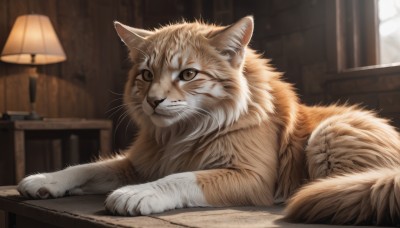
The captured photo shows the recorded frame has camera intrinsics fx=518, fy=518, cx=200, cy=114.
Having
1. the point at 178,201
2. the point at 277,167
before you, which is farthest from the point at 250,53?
the point at 178,201

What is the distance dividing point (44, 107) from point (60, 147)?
0.94ft


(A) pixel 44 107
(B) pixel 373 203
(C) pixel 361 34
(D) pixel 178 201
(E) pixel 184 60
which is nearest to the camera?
(B) pixel 373 203

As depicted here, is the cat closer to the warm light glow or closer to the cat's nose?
the cat's nose

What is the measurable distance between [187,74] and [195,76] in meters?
0.02

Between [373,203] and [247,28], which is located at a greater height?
[247,28]

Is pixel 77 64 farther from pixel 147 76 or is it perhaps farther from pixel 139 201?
pixel 139 201

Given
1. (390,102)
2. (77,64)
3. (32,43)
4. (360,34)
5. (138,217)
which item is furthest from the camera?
(77,64)

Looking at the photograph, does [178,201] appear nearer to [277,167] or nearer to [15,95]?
[277,167]

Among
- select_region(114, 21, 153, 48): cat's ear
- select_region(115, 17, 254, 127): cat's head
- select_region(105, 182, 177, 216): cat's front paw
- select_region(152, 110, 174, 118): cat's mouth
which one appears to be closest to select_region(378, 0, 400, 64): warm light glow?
select_region(115, 17, 254, 127): cat's head

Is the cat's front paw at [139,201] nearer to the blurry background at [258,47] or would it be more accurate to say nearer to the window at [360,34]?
the blurry background at [258,47]

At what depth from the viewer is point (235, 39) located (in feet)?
4.50

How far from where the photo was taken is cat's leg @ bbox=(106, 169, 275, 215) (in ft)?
3.56

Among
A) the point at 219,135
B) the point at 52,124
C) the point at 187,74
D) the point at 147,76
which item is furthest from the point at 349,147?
the point at 52,124

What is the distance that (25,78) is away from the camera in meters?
3.35
